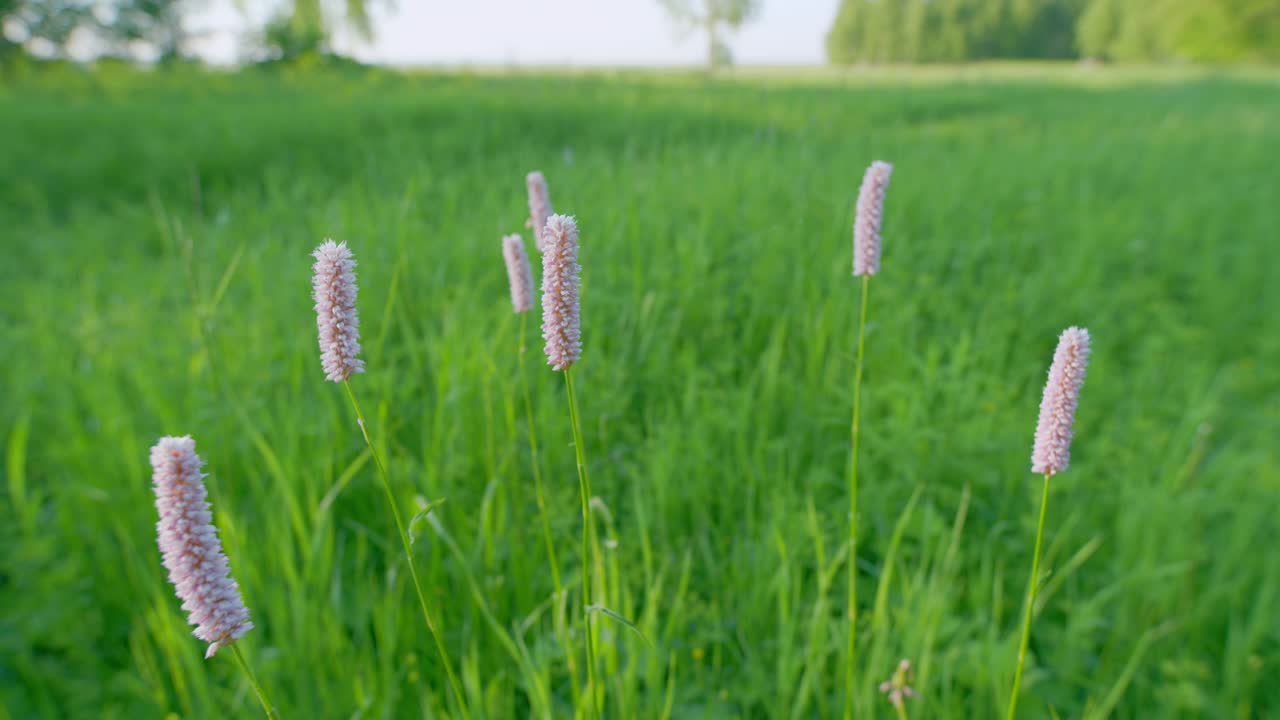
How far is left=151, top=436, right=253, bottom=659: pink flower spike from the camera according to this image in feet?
2.30

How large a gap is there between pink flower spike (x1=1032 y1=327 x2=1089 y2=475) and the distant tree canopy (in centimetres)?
5858

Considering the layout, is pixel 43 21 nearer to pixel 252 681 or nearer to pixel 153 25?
pixel 153 25

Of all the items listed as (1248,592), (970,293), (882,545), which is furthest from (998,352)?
(882,545)

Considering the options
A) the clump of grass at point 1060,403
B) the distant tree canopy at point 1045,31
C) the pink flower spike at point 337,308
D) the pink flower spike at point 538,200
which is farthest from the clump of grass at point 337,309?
the distant tree canopy at point 1045,31

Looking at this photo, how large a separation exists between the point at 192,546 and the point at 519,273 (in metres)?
0.73

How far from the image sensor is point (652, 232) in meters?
3.99

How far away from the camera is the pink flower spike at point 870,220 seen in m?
1.28

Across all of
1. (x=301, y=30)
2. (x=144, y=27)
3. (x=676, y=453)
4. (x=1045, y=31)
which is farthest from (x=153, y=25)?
(x=1045, y=31)

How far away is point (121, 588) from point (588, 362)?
5.25ft

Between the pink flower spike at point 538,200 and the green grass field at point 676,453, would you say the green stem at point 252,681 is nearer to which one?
the green grass field at point 676,453

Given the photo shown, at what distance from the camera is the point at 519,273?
134 centimetres

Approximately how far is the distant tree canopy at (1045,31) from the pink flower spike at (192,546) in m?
59.3

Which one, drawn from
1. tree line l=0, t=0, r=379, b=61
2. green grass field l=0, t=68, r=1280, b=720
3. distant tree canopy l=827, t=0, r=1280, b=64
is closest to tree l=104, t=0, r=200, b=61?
tree line l=0, t=0, r=379, b=61

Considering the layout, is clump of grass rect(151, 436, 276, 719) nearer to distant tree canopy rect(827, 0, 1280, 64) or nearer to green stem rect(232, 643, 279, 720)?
green stem rect(232, 643, 279, 720)
